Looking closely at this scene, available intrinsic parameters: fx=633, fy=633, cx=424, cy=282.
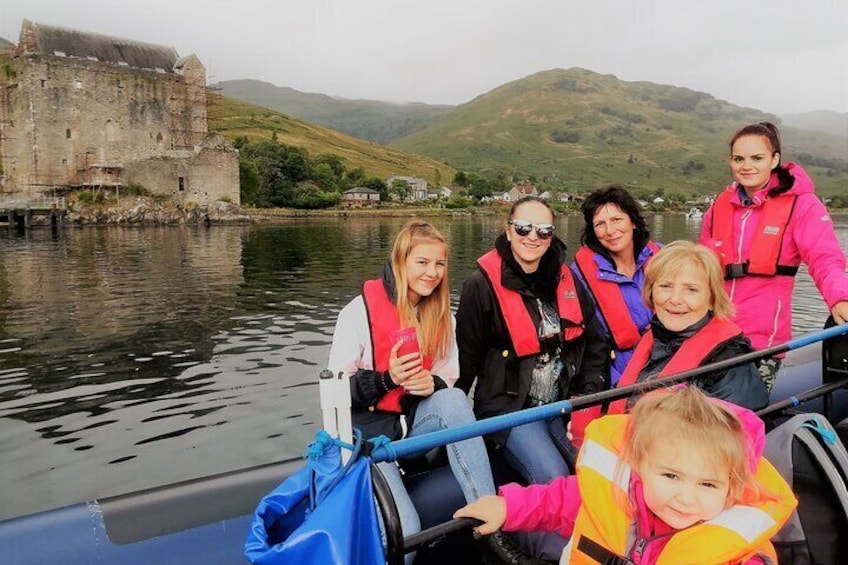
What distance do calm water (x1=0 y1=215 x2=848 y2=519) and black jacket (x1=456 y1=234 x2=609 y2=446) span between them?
494 cm

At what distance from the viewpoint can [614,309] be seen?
4598mm

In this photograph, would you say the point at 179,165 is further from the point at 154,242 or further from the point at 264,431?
the point at 264,431

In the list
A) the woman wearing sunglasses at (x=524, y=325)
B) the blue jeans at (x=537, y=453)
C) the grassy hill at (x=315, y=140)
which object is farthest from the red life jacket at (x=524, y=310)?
the grassy hill at (x=315, y=140)

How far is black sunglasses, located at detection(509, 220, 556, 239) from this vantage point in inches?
165

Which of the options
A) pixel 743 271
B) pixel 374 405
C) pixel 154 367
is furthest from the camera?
pixel 154 367

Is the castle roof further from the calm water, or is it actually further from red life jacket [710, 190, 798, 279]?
red life jacket [710, 190, 798, 279]

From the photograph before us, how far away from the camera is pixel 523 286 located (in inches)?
166

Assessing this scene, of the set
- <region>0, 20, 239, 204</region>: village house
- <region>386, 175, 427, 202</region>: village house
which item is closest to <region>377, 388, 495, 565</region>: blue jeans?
<region>0, 20, 239, 204</region>: village house

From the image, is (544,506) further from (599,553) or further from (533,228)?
(533,228)

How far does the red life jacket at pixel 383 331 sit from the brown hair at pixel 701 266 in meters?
1.61

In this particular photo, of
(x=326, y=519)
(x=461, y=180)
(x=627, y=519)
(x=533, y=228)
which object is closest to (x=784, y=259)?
(x=533, y=228)

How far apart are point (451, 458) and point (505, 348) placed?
1003 mm

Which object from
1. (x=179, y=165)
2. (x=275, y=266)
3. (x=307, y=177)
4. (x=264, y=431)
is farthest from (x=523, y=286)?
(x=307, y=177)

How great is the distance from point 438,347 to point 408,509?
4.20 ft
